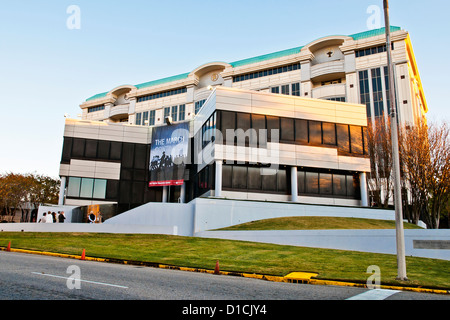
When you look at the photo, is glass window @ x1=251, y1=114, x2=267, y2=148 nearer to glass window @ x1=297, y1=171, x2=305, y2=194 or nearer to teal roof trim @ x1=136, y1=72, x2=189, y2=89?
glass window @ x1=297, y1=171, x2=305, y2=194

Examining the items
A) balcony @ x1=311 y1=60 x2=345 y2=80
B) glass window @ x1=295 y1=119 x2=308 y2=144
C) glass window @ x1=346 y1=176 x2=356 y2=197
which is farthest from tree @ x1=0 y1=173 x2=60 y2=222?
glass window @ x1=346 y1=176 x2=356 y2=197

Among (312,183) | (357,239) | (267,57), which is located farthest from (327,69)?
(357,239)

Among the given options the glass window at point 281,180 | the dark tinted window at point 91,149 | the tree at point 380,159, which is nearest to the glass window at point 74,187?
the dark tinted window at point 91,149

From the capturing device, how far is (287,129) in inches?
1368

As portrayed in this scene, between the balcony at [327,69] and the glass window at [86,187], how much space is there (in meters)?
37.8

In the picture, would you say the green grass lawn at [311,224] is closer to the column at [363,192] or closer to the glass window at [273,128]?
the column at [363,192]

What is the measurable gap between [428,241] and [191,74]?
59.4 m

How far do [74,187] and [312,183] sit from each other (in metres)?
28.5

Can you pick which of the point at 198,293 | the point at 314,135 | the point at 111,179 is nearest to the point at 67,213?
the point at 111,179

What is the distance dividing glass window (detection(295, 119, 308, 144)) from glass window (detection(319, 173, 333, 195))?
392 centimetres

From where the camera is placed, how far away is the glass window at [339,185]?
36.0 m

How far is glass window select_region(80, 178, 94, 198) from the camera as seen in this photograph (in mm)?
45250
